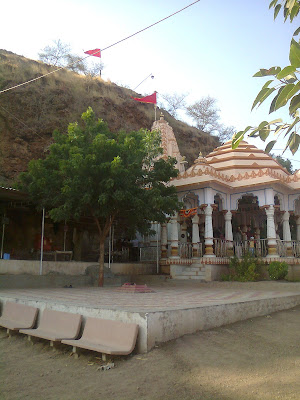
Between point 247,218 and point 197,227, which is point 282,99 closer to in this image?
point 197,227

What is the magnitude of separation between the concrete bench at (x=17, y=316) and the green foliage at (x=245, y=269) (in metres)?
8.14

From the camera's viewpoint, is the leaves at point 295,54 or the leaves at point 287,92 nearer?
the leaves at point 295,54

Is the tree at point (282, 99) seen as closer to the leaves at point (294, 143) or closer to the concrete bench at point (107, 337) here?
the leaves at point (294, 143)

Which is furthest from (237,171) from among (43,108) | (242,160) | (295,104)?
(43,108)

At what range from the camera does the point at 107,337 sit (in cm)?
493

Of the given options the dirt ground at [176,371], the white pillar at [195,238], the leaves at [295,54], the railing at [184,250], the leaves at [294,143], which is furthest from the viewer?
the railing at [184,250]

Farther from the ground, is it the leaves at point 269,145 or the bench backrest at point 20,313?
the leaves at point 269,145

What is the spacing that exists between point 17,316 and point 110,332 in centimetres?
294

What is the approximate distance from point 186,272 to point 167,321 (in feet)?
30.6

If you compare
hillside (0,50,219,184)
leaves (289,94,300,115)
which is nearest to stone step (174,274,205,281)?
leaves (289,94,300,115)

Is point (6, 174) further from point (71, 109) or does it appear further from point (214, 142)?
point (214, 142)

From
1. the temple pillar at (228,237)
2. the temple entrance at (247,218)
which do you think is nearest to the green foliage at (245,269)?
the temple pillar at (228,237)

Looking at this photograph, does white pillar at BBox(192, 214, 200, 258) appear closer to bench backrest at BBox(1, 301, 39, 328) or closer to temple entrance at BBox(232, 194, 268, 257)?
temple entrance at BBox(232, 194, 268, 257)

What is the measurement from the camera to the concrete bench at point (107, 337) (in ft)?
15.0
